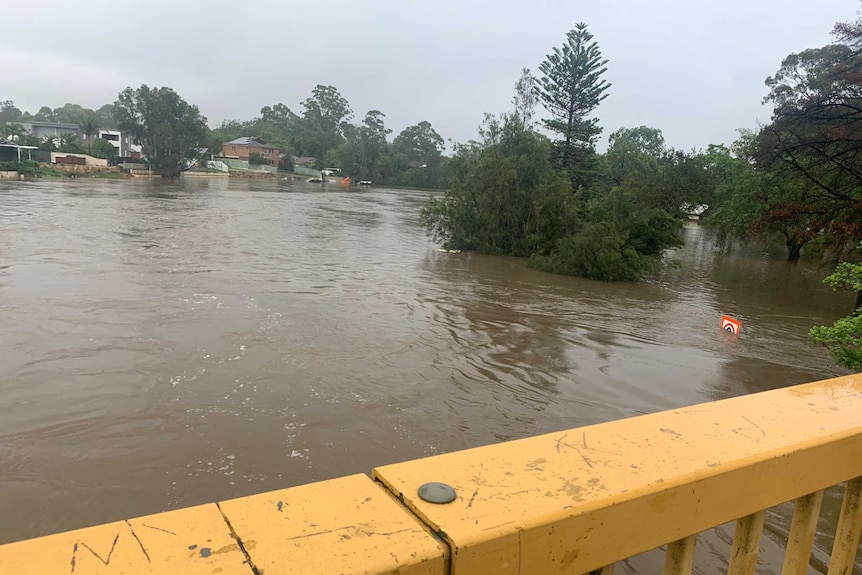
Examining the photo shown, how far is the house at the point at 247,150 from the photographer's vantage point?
94812 millimetres

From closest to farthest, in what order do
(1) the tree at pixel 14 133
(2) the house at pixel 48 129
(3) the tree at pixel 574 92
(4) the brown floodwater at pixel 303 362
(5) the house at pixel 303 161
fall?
(4) the brown floodwater at pixel 303 362 → (3) the tree at pixel 574 92 → (1) the tree at pixel 14 133 → (2) the house at pixel 48 129 → (5) the house at pixel 303 161

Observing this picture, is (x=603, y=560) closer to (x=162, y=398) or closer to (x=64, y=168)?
(x=162, y=398)

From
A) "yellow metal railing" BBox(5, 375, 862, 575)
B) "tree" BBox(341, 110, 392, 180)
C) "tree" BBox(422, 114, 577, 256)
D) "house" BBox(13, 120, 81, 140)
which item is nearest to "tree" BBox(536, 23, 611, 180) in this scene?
"tree" BBox(422, 114, 577, 256)

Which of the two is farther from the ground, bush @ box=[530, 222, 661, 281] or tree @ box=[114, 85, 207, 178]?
tree @ box=[114, 85, 207, 178]

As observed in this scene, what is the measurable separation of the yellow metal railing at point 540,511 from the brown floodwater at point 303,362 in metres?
2.66

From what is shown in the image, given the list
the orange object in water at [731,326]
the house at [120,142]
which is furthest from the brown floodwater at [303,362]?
the house at [120,142]

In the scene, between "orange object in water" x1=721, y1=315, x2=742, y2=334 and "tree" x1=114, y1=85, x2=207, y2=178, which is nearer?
"orange object in water" x1=721, y1=315, x2=742, y2=334

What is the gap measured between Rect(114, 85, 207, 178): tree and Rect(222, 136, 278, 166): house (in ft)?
82.9

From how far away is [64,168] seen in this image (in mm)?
58812

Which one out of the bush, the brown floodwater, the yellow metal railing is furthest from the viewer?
the bush

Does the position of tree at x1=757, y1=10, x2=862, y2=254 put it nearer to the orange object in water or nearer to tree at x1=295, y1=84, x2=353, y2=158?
the orange object in water

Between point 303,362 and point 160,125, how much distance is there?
6625 centimetres

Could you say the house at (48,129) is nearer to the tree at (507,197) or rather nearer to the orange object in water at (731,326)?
the tree at (507,197)

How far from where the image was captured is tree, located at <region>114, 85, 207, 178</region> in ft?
216
